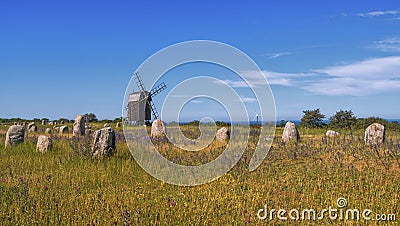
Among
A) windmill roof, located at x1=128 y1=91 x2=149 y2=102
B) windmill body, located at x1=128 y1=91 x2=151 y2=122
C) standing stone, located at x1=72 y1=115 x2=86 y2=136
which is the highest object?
windmill roof, located at x1=128 y1=91 x2=149 y2=102

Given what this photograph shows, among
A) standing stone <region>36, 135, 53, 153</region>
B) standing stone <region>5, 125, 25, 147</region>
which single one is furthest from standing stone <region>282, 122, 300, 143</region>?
standing stone <region>5, 125, 25, 147</region>

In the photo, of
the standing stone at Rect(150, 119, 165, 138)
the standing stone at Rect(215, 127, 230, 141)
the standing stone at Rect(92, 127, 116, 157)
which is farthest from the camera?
the standing stone at Rect(150, 119, 165, 138)

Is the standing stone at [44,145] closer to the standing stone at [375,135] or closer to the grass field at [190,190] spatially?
the grass field at [190,190]

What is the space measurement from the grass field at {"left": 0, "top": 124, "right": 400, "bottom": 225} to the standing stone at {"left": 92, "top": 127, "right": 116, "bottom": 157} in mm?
395

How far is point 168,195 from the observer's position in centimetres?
985

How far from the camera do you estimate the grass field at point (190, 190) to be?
8.06m

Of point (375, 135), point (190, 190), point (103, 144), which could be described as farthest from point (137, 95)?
point (190, 190)

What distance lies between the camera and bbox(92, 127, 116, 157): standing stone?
50.2 feet

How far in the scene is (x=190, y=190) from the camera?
1062cm

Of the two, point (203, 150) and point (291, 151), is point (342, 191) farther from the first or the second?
point (203, 150)

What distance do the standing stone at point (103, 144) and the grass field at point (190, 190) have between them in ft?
1.30

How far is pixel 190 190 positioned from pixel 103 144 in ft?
19.7

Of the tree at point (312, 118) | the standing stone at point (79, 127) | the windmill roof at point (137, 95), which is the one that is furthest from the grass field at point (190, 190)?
the windmill roof at point (137, 95)

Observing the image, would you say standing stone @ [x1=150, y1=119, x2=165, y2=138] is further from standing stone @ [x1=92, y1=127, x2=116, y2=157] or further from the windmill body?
the windmill body
